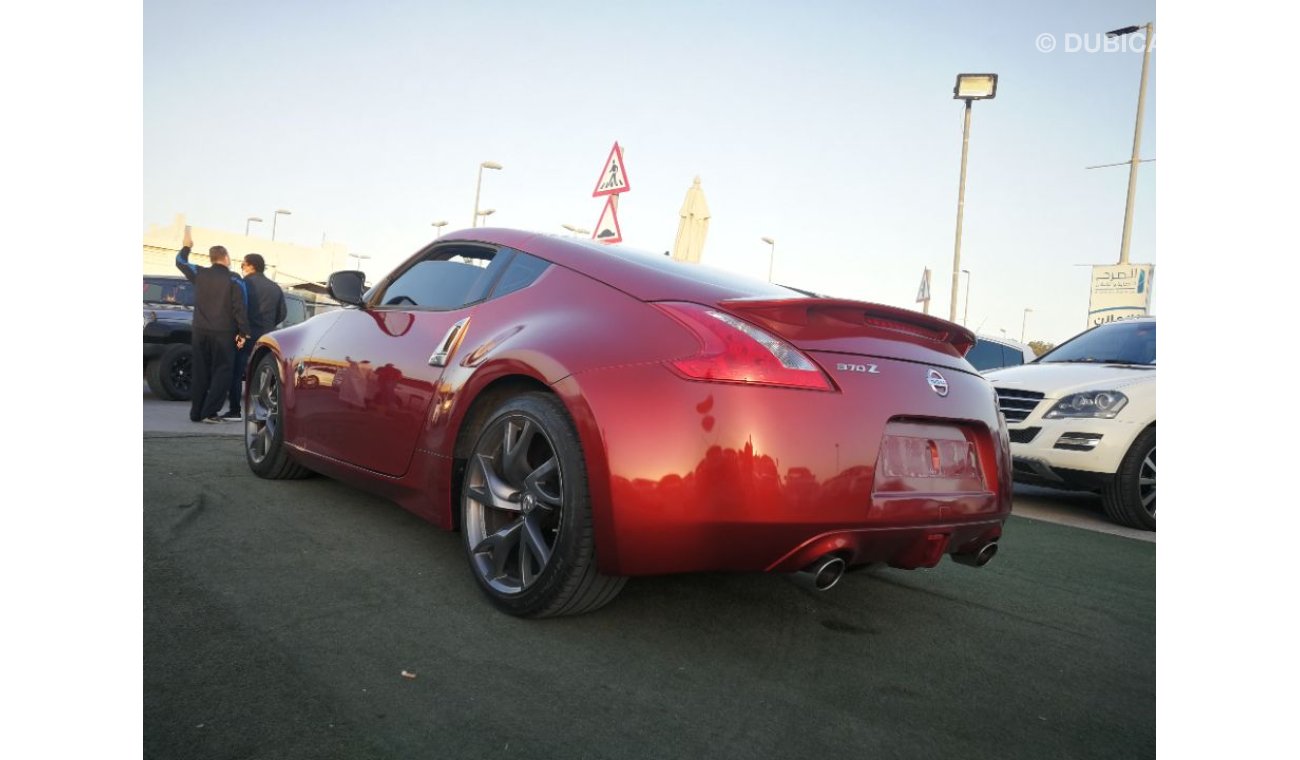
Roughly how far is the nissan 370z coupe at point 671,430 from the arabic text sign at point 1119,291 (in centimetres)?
1930

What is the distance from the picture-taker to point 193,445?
5.80 meters

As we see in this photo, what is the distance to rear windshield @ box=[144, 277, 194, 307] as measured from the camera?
35.0 ft

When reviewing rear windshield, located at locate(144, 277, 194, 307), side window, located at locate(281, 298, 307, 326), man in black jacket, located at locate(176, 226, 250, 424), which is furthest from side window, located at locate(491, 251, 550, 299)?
side window, located at locate(281, 298, 307, 326)

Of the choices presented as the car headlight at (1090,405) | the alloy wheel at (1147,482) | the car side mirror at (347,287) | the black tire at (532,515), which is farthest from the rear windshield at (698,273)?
the alloy wheel at (1147,482)

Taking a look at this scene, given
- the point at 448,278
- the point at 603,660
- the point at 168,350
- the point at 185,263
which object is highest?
the point at 185,263

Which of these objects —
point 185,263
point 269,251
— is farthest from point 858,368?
point 269,251

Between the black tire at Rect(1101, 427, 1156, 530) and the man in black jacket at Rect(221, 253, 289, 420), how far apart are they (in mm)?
7890

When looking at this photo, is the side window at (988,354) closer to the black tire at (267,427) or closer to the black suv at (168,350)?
the black suv at (168,350)

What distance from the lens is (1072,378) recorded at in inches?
249

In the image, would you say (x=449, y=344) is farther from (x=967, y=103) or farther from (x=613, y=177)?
(x=967, y=103)

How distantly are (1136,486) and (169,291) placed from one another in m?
10.8

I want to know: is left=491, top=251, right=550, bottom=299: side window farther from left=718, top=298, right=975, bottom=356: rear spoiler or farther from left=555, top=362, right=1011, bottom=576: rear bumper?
left=718, top=298, right=975, bottom=356: rear spoiler
